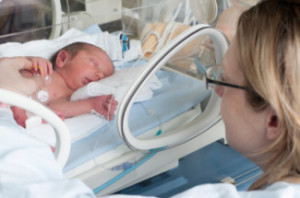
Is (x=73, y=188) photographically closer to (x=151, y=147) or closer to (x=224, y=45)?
(x=151, y=147)

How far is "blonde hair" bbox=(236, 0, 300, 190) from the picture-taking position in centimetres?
84

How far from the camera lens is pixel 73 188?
79 cm

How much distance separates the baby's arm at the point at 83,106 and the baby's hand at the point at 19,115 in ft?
0.51

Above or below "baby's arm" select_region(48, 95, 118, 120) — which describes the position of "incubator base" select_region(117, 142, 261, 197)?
below

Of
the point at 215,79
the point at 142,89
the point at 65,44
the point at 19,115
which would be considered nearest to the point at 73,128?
the point at 19,115

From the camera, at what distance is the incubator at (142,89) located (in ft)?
4.21

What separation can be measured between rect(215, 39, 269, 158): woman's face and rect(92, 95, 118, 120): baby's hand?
427 millimetres

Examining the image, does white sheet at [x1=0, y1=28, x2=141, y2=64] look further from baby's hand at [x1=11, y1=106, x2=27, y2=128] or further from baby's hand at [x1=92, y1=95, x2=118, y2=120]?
baby's hand at [x1=11, y1=106, x2=27, y2=128]

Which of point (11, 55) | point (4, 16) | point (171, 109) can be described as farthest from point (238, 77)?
point (4, 16)

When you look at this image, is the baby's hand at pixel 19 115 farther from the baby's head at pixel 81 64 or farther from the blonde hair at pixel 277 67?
the blonde hair at pixel 277 67

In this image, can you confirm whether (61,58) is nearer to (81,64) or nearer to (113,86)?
(81,64)

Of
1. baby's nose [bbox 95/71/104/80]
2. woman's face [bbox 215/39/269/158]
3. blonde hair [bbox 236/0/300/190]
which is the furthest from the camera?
baby's nose [bbox 95/71/104/80]

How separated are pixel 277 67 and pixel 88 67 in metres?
0.87

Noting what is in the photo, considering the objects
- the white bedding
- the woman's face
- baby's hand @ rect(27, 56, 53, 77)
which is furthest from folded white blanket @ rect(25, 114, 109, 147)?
the woman's face
